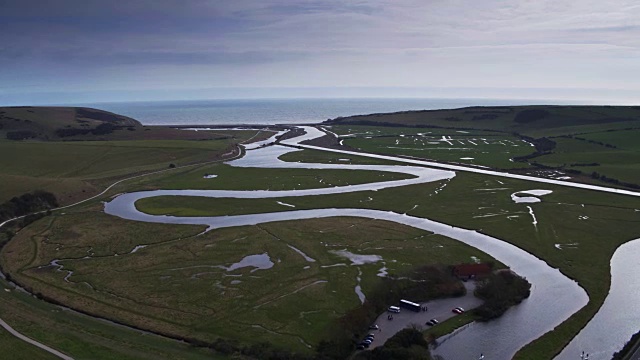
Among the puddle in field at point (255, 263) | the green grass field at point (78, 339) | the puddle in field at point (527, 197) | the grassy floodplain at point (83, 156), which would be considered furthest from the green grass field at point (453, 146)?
the green grass field at point (78, 339)

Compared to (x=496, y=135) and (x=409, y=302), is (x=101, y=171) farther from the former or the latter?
(x=496, y=135)

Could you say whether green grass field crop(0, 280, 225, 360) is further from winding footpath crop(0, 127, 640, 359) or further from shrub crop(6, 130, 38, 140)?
shrub crop(6, 130, 38, 140)

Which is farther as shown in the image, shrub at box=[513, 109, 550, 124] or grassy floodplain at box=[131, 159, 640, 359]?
shrub at box=[513, 109, 550, 124]

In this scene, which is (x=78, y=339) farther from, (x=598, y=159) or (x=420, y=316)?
(x=598, y=159)

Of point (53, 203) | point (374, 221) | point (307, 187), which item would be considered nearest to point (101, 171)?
point (53, 203)

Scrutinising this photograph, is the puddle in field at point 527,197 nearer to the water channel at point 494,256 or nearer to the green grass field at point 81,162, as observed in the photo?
the water channel at point 494,256

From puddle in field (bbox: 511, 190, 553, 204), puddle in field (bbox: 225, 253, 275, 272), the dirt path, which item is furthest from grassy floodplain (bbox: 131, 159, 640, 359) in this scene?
the dirt path
